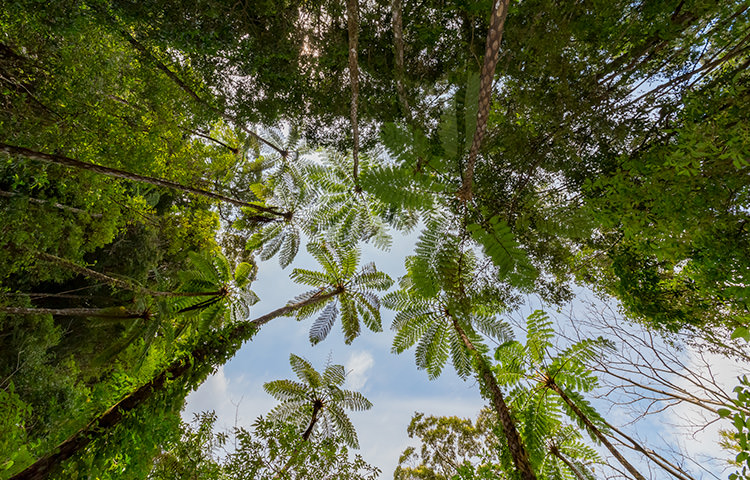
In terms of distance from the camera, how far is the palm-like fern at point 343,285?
24.5 feet

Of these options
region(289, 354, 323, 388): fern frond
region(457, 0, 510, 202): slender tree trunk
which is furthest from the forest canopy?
region(289, 354, 323, 388): fern frond

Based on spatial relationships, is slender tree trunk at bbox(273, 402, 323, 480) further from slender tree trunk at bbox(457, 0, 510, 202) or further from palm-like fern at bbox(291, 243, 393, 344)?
slender tree trunk at bbox(457, 0, 510, 202)

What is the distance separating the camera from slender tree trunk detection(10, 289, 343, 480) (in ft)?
9.56

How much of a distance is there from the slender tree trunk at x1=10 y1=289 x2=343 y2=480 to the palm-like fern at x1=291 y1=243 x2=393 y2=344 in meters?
2.30

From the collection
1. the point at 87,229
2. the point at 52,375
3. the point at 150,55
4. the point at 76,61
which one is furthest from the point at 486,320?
the point at 52,375

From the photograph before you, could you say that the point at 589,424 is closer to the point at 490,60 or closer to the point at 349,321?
the point at 490,60

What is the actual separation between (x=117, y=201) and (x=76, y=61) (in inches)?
112

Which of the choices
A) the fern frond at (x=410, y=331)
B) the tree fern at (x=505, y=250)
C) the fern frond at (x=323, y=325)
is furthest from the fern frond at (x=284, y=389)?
the tree fern at (x=505, y=250)

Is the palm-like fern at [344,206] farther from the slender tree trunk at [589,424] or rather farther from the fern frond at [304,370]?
the fern frond at [304,370]

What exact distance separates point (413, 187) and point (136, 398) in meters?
4.42

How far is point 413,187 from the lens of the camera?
9.64ft

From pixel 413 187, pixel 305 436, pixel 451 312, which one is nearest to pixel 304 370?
pixel 305 436

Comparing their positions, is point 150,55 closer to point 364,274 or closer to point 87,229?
point 87,229

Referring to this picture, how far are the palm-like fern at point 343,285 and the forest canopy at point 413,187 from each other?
0.07 m
